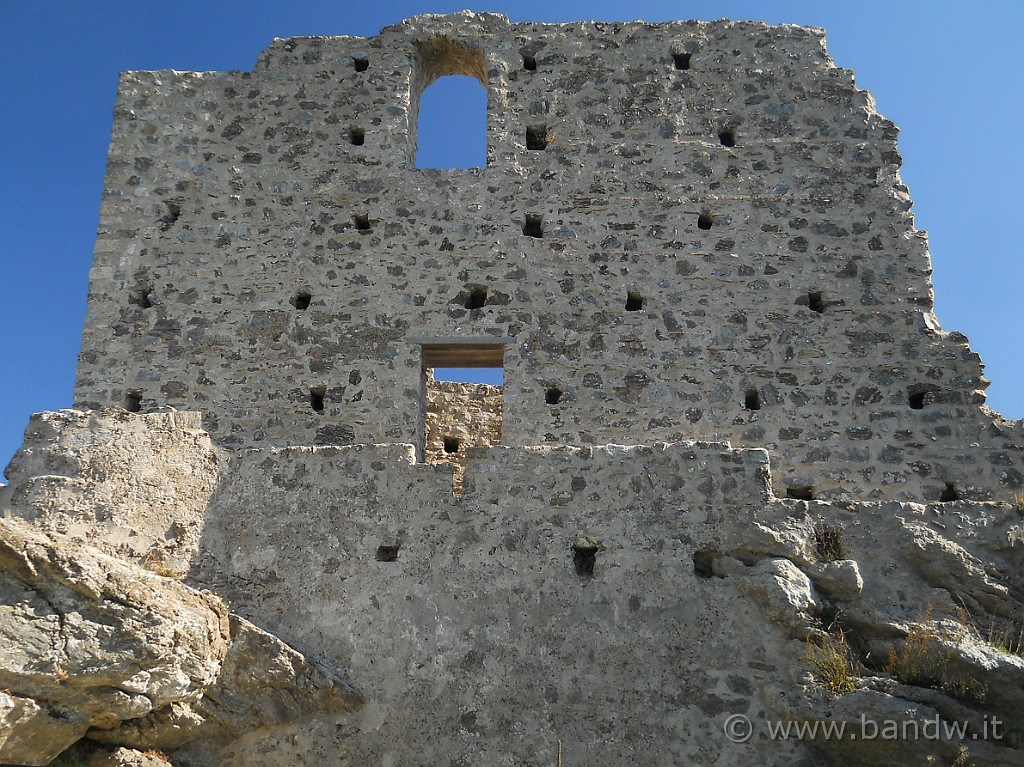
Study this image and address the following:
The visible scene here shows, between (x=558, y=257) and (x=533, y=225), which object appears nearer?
(x=558, y=257)

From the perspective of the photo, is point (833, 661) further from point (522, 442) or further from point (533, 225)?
point (533, 225)

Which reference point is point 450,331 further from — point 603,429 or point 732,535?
point 732,535

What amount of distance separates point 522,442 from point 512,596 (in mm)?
2248

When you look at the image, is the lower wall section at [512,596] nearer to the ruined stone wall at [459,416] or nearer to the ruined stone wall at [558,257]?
the ruined stone wall at [558,257]

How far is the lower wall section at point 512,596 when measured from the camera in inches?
259

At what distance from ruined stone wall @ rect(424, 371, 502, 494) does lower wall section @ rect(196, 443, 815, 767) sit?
4.05 metres

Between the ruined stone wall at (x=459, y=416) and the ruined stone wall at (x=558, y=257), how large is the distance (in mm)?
2214

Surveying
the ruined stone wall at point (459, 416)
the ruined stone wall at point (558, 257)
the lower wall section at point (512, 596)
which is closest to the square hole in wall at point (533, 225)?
the ruined stone wall at point (558, 257)

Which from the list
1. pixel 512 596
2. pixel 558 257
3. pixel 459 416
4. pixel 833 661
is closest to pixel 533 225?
pixel 558 257

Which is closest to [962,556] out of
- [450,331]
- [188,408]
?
[450,331]

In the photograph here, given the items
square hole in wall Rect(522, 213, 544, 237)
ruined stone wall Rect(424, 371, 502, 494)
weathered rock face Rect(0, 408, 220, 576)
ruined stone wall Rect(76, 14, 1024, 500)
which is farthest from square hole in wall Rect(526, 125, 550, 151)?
weathered rock face Rect(0, 408, 220, 576)

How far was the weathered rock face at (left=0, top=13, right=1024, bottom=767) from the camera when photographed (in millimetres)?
6492

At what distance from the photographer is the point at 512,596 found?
22.9 feet

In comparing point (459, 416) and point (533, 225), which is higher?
point (533, 225)
